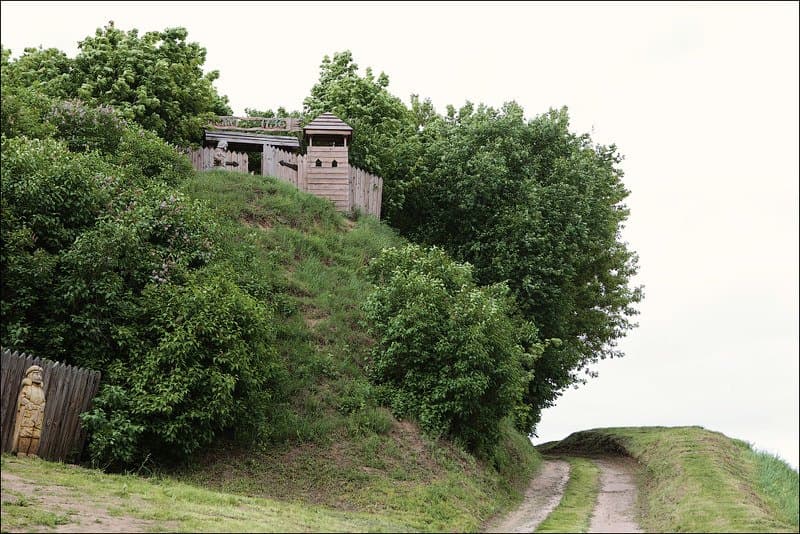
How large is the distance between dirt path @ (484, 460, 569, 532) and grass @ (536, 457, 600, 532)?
0.62 ft

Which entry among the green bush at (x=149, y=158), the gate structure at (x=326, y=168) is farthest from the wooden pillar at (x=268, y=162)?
the green bush at (x=149, y=158)

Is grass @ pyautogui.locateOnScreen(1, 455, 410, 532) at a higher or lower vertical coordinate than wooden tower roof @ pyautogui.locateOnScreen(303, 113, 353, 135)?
lower

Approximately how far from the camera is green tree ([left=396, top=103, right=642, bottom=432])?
32.2m

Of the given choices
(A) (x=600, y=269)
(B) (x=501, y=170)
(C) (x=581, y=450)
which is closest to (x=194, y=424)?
(B) (x=501, y=170)

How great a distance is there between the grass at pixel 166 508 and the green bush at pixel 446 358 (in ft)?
18.1

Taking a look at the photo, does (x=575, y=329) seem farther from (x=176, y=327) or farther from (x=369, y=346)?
(x=176, y=327)

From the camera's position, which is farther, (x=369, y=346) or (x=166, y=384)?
(x=369, y=346)

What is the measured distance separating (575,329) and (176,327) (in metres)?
21.1

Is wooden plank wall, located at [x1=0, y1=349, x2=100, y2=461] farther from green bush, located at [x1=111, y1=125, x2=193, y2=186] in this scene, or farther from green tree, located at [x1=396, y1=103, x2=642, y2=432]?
green tree, located at [x1=396, y1=103, x2=642, y2=432]

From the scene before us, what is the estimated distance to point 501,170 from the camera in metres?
33.2

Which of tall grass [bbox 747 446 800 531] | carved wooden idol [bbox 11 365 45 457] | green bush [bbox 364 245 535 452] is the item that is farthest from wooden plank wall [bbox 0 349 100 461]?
tall grass [bbox 747 446 800 531]

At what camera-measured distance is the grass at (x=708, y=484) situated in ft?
51.3

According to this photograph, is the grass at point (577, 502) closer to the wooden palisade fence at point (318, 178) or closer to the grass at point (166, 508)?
the grass at point (166, 508)

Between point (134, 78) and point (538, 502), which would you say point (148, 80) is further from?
point (538, 502)
